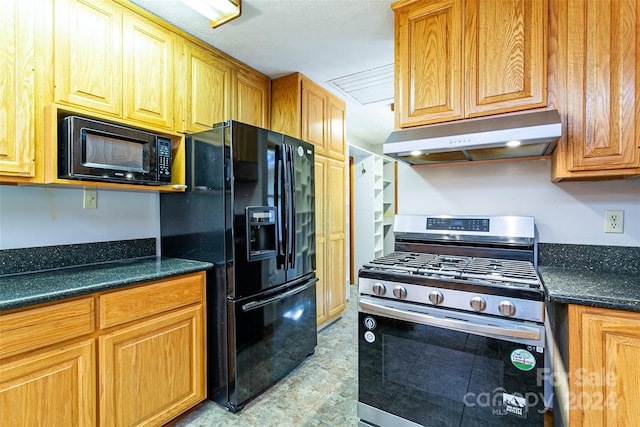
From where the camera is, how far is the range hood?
4.57ft

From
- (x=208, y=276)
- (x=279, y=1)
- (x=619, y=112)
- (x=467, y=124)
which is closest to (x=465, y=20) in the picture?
(x=467, y=124)

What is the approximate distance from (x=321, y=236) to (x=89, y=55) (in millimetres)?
2145

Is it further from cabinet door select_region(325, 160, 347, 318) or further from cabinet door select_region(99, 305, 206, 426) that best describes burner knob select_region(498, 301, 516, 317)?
cabinet door select_region(325, 160, 347, 318)

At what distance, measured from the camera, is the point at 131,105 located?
5.98ft

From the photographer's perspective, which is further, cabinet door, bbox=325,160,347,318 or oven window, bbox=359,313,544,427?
cabinet door, bbox=325,160,347,318

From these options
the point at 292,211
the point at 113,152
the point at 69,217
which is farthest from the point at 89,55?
the point at 292,211

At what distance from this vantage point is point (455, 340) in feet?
4.39

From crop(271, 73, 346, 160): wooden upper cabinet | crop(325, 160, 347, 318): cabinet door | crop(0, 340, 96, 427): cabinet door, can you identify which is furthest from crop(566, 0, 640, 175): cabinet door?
crop(0, 340, 96, 427): cabinet door

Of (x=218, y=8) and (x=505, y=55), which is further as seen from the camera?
(x=218, y=8)

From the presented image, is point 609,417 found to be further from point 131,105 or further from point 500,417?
point 131,105

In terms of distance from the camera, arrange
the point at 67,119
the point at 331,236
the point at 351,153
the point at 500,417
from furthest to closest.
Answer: the point at 351,153
the point at 331,236
the point at 67,119
the point at 500,417

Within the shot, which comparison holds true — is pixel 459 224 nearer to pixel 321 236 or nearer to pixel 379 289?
pixel 379 289

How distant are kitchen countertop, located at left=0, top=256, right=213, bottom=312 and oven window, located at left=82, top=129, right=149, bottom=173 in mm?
563

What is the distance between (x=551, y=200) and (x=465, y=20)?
110 cm
